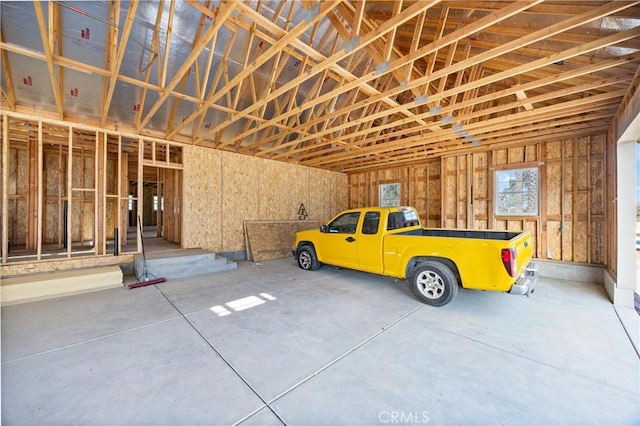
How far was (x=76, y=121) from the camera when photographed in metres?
6.02

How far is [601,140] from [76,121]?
12859 mm

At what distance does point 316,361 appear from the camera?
2648 millimetres

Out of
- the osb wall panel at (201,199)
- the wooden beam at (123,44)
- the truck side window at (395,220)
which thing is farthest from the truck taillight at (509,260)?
the osb wall panel at (201,199)

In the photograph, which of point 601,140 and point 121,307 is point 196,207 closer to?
point 121,307

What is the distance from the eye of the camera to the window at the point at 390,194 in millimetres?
10387

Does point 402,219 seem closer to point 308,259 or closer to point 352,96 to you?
point 308,259

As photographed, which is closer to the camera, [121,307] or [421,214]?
[121,307]

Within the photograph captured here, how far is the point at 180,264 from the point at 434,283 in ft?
19.2

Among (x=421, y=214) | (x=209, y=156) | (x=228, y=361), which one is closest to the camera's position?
(x=228, y=361)

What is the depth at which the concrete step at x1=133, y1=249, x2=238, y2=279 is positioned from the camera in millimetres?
5887

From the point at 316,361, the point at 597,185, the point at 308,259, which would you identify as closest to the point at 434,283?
the point at 316,361

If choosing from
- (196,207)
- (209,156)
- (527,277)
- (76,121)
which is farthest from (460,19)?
(76,121)

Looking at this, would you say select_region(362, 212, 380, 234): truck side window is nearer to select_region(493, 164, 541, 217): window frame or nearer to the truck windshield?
the truck windshield

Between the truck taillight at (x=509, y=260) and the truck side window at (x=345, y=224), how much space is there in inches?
110
